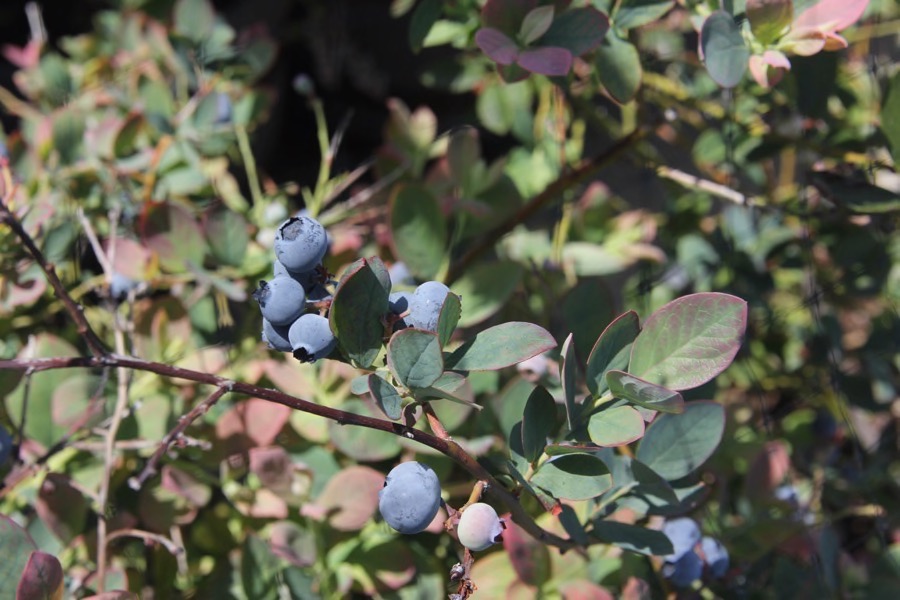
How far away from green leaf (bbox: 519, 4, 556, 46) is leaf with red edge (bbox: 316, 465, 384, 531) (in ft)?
1.25

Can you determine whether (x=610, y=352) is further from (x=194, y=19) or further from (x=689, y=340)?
(x=194, y=19)

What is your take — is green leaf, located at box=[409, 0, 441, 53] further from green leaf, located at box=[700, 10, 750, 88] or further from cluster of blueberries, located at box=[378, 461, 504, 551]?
cluster of blueberries, located at box=[378, 461, 504, 551]

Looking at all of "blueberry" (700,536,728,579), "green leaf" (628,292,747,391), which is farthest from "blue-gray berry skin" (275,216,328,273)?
"blueberry" (700,536,728,579)

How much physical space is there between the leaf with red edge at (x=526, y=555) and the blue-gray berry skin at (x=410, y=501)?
0.20 metres

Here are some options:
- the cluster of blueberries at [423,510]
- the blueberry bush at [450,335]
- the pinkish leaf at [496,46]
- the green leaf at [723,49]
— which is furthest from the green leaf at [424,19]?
the cluster of blueberries at [423,510]

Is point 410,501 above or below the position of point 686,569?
above

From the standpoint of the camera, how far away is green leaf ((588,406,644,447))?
18.7 inches

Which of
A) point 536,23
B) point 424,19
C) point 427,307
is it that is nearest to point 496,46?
point 536,23

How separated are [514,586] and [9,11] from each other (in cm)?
150

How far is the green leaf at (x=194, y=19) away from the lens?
1062 millimetres

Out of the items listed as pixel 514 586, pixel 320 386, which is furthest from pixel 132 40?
pixel 514 586

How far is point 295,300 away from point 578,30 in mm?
351

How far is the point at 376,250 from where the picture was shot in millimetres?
926

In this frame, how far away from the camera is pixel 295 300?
0.46m
